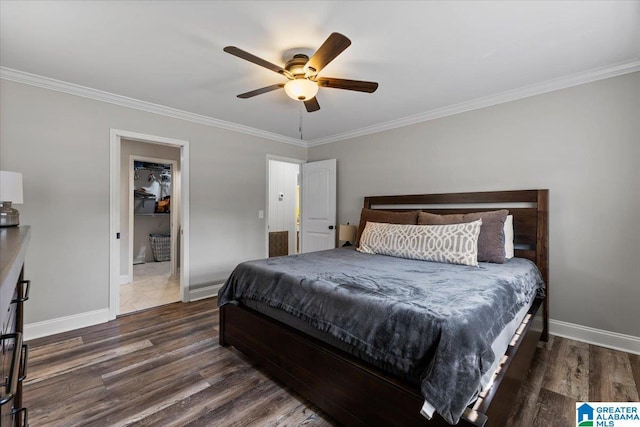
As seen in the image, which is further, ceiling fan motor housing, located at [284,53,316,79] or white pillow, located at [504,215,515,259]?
white pillow, located at [504,215,515,259]

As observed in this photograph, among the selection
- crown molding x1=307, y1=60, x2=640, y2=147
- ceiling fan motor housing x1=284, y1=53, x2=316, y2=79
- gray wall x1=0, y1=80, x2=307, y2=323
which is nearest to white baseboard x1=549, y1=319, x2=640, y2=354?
crown molding x1=307, y1=60, x2=640, y2=147

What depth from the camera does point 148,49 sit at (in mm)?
2201

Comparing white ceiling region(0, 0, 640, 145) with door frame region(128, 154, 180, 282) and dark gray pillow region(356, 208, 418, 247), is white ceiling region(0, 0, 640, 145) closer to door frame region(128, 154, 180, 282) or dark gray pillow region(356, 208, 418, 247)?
dark gray pillow region(356, 208, 418, 247)

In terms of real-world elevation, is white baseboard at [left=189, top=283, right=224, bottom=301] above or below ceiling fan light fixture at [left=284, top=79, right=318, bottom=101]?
below

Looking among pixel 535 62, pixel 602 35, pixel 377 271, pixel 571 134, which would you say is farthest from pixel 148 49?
pixel 571 134

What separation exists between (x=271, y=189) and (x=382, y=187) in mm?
2527

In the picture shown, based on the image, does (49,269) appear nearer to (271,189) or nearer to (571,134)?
(271,189)

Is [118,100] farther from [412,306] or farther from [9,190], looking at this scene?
[412,306]

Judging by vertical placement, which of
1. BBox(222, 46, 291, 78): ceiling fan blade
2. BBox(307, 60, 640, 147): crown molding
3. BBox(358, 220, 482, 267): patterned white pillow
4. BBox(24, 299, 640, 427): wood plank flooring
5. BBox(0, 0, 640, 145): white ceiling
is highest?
BBox(0, 0, 640, 145): white ceiling

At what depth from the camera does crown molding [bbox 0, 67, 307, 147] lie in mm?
2584

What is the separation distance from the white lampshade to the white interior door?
3.44 meters

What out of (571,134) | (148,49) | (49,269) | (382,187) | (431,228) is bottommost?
(49,269)

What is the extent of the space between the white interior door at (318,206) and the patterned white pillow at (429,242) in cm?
146

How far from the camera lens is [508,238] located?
2746mm
